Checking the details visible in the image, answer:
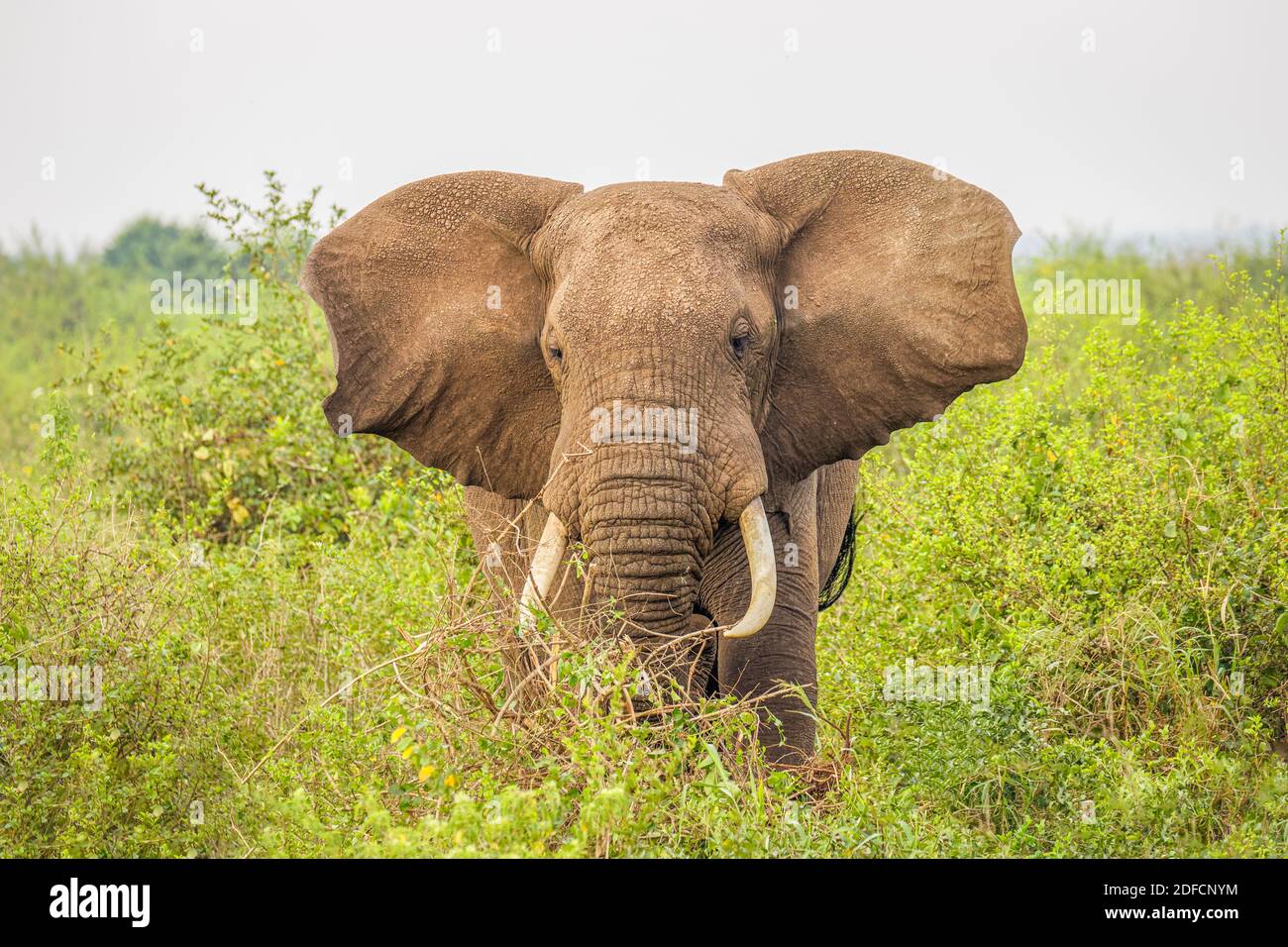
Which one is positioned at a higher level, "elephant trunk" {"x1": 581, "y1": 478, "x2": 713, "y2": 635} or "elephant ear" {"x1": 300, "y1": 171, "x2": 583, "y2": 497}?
"elephant ear" {"x1": 300, "y1": 171, "x2": 583, "y2": 497}

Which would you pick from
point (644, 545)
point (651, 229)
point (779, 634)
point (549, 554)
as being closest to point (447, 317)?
point (651, 229)

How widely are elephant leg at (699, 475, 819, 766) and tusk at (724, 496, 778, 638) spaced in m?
0.42

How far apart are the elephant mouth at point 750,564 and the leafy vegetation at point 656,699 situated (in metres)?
0.28

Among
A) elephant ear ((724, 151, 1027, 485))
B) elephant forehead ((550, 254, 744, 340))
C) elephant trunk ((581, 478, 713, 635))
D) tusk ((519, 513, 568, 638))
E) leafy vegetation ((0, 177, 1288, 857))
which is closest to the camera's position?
leafy vegetation ((0, 177, 1288, 857))

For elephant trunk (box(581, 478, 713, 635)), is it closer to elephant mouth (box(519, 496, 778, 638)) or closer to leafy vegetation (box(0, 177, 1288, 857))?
elephant mouth (box(519, 496, 778, 638))

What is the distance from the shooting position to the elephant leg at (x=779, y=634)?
275 inches

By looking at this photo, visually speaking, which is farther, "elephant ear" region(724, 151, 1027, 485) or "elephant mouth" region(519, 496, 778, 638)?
"elephant ear" region(724, 151, 1027, 485)

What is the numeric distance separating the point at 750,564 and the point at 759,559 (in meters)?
0.04

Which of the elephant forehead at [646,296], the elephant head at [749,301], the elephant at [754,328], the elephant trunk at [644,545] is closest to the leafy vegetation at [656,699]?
the elephant trunk at [644,545]

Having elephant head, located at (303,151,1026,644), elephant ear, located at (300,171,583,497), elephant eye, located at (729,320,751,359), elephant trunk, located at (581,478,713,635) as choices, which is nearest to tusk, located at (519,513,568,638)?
elephant trunk, located at (581,478,713,635)

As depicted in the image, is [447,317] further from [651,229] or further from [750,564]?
[750,564]

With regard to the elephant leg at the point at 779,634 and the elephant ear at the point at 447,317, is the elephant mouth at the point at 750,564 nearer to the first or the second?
the elephant leg at the point at 779,634

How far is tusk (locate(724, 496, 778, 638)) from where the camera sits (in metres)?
6.39

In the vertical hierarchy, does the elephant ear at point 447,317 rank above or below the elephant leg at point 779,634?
above
